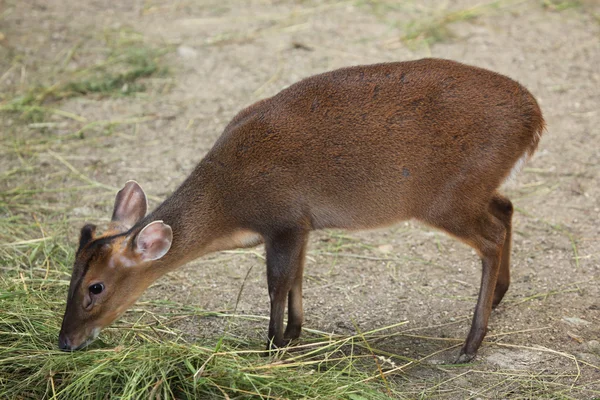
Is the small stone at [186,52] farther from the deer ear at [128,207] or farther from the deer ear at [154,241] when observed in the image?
the deer ear at [154,241]

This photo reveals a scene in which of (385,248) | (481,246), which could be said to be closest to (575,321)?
(481,246)

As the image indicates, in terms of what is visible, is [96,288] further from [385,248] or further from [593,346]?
[593,346]

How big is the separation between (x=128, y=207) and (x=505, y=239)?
2.40 m

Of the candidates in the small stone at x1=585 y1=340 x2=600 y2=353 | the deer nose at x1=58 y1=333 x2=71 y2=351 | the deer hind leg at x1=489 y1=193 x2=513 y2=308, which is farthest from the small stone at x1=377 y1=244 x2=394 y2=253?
the deer nose at x1=58 y1=333 x2=71 y2=351

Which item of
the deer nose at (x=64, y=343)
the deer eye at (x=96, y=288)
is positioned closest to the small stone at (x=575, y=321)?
the deer eye at (x=96, y=288)

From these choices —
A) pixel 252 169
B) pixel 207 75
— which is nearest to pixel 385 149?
pixel 252 169

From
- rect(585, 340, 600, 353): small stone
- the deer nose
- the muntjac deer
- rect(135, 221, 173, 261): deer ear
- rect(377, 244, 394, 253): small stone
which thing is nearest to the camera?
the deer nose

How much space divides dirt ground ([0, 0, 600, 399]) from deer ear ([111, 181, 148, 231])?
31.7 inches

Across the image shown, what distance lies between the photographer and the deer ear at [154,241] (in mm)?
4887

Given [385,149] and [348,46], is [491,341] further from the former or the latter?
[348,46]

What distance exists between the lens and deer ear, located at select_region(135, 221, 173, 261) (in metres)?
4.89

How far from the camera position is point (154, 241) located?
195 inches

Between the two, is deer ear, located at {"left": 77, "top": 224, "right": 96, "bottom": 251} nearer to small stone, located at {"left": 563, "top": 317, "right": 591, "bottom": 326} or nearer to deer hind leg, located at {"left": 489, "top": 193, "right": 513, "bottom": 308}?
deer hind leg, located at {"left": 489, "top": 193, "right": 513, "bottom": 308}

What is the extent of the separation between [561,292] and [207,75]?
4727 mm
